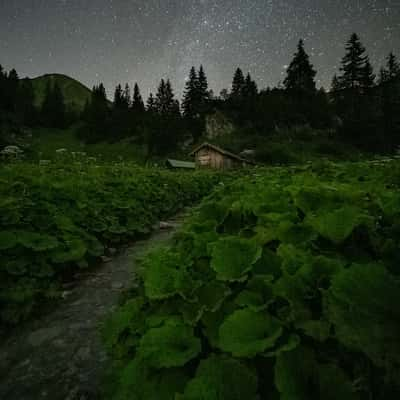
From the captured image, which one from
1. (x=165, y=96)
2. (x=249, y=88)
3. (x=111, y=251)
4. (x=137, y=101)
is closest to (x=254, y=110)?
(x=249, y=88)

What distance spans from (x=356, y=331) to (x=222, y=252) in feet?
2.69

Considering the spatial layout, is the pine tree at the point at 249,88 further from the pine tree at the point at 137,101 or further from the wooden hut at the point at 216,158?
the wooden hut at the point at 216,158

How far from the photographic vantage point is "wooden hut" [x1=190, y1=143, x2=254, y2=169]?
109 ft

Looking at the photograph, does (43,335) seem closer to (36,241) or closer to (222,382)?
(36,241)

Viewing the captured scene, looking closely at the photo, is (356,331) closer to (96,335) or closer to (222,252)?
(222,252)

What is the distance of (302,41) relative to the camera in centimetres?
7050

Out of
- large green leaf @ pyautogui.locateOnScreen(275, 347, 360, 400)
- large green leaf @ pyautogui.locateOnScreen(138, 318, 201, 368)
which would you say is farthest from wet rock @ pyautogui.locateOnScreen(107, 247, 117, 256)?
large green leaf @ pyautogui.locateOnScreen(275, 347, 360, 400)

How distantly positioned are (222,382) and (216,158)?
33520 millimetres

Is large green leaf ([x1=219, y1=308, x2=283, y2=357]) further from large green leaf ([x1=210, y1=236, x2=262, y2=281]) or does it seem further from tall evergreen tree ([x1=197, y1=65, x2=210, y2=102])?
tall evergreen tree ([x1=197, y1=65, x2=210, y2=102])

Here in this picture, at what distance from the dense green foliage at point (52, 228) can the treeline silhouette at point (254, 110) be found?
168ft

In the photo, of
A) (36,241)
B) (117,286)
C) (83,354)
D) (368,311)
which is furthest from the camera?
(117,286)

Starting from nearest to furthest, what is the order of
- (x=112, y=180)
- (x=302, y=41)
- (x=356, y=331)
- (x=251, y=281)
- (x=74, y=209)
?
(x=356, y=331)
(x=251, y=281)
(x=74, y=209)
(x=112, y=180)
(x=302, y=41)

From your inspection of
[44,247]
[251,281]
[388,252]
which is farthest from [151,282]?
[44,247]

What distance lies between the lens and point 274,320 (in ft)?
3.13
